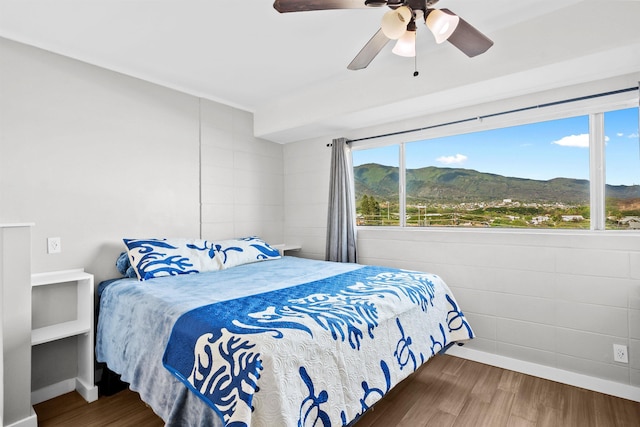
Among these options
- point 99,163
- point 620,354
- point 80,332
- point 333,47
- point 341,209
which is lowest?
point 620,354

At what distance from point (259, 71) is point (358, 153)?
1.46 metres

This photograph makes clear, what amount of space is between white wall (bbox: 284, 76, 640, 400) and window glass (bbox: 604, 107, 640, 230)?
148 mm

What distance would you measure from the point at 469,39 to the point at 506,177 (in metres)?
1.59

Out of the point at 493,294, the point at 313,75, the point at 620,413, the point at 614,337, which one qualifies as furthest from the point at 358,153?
the point at 620,413

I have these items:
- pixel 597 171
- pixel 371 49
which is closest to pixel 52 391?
pixel 371 49

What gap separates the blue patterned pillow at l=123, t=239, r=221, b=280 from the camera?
2531 mm

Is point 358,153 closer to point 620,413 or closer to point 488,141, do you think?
point 488,141

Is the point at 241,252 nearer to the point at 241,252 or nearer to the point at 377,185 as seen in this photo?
the point at 241,252

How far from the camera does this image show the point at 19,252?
198 cm

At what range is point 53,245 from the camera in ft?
8.07

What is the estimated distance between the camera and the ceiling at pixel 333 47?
2027mm

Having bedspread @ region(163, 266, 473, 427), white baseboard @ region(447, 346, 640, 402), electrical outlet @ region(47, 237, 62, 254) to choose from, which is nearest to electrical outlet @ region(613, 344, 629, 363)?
white baseboard @ region(447, 346, 640, 402)

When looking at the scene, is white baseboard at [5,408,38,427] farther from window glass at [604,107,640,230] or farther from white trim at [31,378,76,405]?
window glass at [604,107,640,230]

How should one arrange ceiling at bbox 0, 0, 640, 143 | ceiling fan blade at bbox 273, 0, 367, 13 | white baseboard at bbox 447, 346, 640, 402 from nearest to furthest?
ceiling fan blade at bbox 273, 0, 367, 13, ceiling at bbox 0, 0, 640, 143, white baseboard at bbox 447, 346, 640, 402
